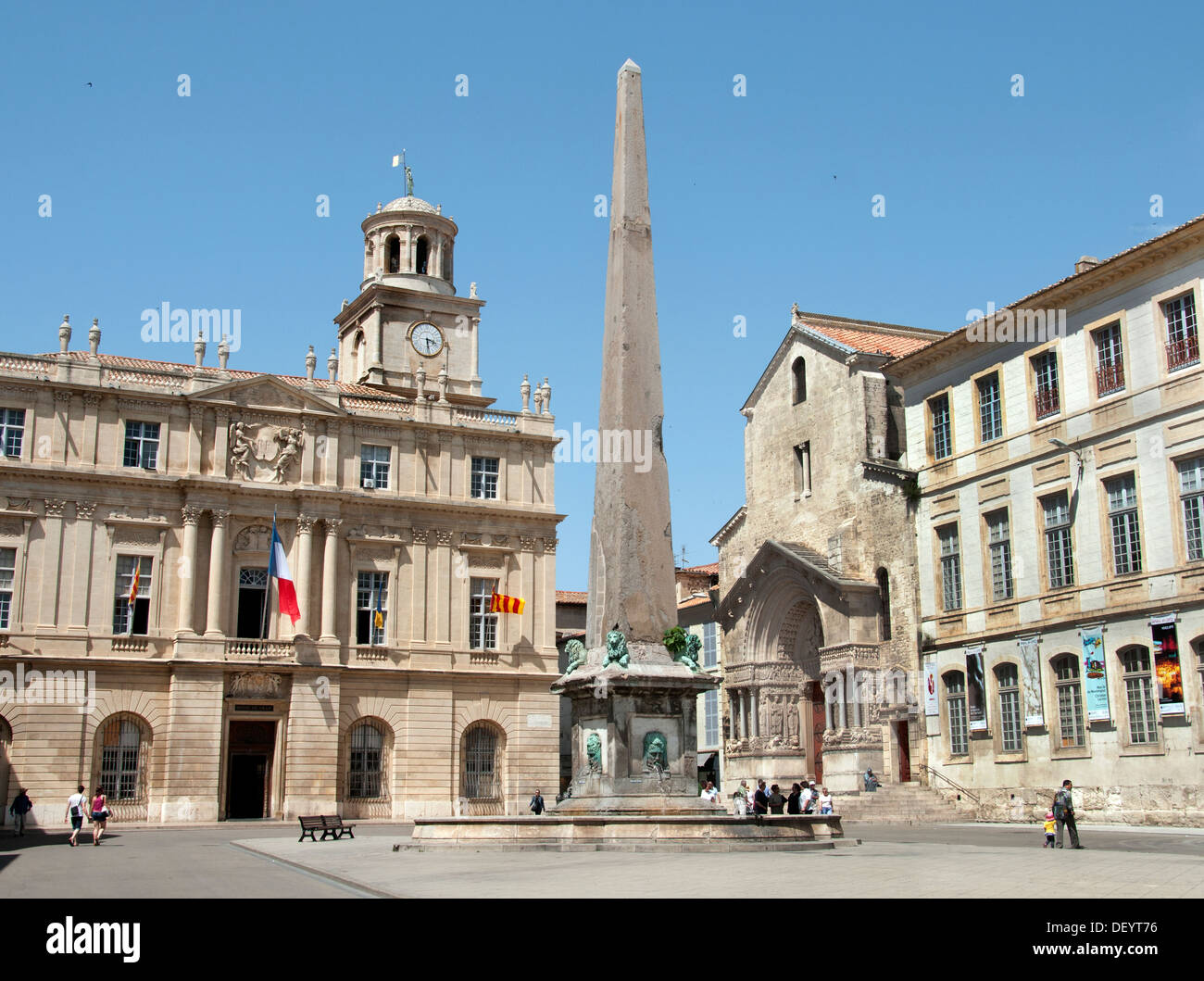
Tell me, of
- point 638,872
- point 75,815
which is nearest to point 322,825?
point 75,815

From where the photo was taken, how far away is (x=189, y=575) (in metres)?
39.3

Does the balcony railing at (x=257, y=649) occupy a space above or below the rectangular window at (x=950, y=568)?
below

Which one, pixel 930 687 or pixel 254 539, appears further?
pixel 254 539

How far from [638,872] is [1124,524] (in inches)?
680

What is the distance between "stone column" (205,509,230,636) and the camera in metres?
39.4

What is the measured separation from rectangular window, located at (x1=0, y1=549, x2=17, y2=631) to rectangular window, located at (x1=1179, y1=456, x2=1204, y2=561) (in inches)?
1220

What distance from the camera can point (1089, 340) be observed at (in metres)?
28.3

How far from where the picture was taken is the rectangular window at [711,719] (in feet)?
149

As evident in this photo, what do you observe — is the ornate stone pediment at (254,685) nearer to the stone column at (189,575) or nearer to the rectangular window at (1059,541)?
the stone column at (189,575)

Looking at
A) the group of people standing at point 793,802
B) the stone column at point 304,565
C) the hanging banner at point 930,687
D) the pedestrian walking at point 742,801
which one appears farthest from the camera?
the stone column at point 304,565

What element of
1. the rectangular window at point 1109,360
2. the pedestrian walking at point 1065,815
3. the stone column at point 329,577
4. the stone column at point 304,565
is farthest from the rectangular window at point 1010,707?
the stone column at point 304,565

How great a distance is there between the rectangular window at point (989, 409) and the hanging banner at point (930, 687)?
18.6 ft

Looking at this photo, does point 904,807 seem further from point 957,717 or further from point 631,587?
point 631,587

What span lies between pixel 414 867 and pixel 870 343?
86.3 feet
